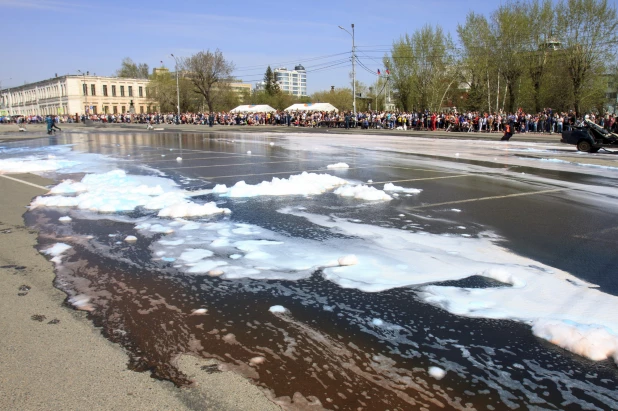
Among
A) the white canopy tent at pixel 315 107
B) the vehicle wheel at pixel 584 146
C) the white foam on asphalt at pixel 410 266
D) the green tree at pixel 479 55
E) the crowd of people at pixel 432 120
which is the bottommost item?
the white foam on asphalt at pixel 410 266

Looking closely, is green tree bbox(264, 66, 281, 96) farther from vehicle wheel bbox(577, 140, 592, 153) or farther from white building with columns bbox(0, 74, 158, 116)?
vehicle wheel bbox(577, 140, 592, 153)

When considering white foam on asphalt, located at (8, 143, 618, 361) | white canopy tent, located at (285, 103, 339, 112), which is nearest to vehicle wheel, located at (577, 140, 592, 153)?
white foam on asphalt, located at (8, 143, 618, 361)

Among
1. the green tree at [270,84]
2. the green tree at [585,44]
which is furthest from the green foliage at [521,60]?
the green tree at [270,84]

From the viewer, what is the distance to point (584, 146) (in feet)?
68.0

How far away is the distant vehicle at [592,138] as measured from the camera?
1995cm

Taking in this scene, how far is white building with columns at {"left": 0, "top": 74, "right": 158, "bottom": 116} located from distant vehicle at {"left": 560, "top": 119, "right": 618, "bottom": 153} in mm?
112056

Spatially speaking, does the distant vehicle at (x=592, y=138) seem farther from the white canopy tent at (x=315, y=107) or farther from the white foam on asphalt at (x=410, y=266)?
the white canopy tent at (x=315, y=107)

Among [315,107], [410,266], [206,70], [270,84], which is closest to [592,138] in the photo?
[410,266]

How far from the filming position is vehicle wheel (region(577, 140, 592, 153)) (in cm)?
2048

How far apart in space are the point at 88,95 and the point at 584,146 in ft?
444

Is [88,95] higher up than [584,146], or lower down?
higher up

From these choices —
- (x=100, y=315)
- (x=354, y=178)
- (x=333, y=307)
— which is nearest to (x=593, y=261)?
(x=333, y=307)

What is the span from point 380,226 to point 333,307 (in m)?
3.19

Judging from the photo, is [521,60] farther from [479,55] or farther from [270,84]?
[270,84]
